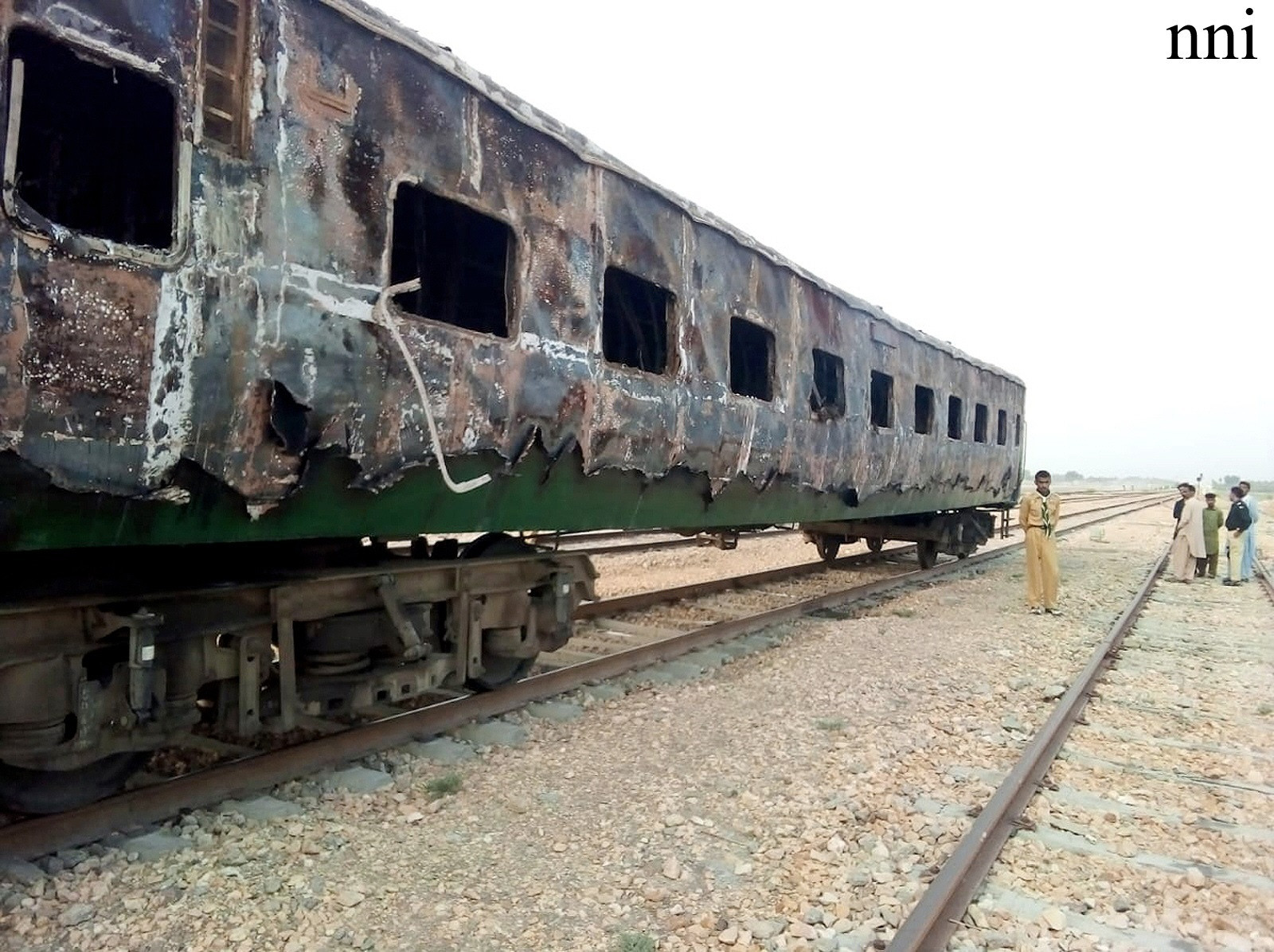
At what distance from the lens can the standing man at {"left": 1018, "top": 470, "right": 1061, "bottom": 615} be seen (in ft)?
33.8

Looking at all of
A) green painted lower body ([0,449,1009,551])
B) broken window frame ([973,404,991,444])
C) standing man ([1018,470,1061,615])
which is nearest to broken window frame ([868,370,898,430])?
standing man ([1018,470,1061,615])

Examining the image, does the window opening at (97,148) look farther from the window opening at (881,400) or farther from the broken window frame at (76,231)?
the window opening at (881,400)

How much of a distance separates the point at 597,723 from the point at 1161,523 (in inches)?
1416

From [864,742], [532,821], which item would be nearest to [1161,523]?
[864,742]

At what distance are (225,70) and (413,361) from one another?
4.71ft

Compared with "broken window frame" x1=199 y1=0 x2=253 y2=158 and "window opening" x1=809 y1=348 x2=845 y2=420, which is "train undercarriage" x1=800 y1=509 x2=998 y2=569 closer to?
"window opening" x1=809 y1=348 x2=845 y2=420

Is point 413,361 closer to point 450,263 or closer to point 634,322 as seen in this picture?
A: point 450,263

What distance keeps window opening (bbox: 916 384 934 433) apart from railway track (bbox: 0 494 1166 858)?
3053 millimetres

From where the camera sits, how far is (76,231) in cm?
292

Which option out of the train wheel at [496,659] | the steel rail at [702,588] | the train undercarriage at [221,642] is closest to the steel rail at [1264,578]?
the steel rail at [702,588]

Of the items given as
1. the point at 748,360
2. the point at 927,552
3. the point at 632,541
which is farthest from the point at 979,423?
the point at 748,360

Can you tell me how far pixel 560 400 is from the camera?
5.07 m

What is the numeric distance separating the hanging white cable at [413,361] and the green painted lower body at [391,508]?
123mm

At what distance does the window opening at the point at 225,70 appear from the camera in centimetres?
330
